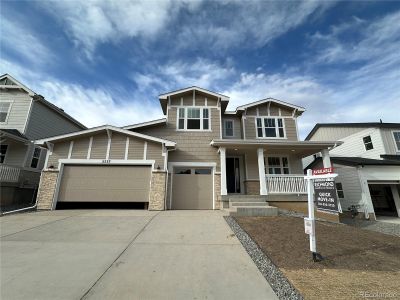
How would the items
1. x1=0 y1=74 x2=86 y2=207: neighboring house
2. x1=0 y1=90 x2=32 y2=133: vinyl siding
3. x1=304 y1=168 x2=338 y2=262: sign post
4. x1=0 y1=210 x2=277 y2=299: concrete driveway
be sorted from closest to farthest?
x1=0 y1=210 x2=277 y2=299: concrete driveway → x1=304 y1=168 x2=338 y2=262: sign post → x1=0 y1=74 x2=86 y2=207: neighboring house → x1=0 y1=90 x2=32 y2=133: vinyl siding

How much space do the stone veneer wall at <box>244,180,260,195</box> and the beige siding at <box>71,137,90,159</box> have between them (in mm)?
9635

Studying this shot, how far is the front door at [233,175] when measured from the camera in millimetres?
12570

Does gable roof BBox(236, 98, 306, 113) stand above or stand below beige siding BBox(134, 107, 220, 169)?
above

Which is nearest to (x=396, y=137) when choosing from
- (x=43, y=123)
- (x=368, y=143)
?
(x=368, y=143)

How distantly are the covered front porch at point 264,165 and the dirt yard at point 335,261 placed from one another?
363 cm

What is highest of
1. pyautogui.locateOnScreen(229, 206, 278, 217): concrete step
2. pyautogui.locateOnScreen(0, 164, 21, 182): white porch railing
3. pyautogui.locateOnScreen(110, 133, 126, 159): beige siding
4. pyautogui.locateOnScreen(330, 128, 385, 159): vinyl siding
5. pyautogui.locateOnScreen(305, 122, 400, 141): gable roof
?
pyautogui.locateOnScreen(305, 122, 400, 141): gable roof

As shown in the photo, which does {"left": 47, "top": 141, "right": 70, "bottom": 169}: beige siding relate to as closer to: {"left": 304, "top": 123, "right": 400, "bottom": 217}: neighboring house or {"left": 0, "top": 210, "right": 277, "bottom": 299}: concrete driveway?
{"left": 0, "top": 210, "right": 277, "bottom": 299}: concrete driveway

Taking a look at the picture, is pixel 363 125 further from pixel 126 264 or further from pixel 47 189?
pixel 47 189

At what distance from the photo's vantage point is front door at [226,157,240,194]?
1257cm

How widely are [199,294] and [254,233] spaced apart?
361 cm

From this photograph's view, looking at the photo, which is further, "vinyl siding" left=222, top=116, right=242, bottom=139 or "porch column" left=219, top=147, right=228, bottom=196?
"vinyl siding" left=222, top=116, right=242, bottom=139

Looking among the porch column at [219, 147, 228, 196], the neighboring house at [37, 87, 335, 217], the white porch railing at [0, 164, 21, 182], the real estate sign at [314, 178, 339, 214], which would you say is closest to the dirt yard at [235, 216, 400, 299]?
the real estate sign at [314, 178, 339, 214]

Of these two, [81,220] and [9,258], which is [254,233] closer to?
[9,258]

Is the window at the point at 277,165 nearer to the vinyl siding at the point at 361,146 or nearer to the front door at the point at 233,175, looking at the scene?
the front door at the point at 233,175
